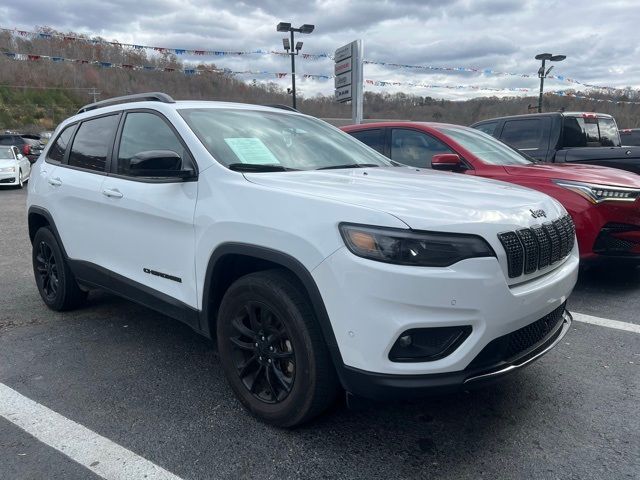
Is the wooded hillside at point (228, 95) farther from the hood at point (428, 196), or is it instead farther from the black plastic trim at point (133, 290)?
the hood at point (428, 196)

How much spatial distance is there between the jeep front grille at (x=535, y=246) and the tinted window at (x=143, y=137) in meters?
1.94

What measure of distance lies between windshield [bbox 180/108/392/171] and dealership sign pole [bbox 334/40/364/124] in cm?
978

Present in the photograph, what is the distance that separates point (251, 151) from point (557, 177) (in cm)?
322

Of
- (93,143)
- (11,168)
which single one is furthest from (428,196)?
(11,168)

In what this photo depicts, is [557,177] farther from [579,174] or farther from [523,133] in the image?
[523,133]

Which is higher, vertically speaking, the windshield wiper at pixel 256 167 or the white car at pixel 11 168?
the windshield wiper at pixel 256 167

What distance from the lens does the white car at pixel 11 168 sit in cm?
1527

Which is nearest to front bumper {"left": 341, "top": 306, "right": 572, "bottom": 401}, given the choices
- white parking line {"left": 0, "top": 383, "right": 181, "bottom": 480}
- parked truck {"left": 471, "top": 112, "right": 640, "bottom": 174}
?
white parking line {"left": 0, "top": 383, "right": 181, "bottom": 480}

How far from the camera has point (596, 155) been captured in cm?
712

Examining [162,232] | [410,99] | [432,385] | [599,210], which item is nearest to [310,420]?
[432,385]

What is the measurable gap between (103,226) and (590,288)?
4.45m

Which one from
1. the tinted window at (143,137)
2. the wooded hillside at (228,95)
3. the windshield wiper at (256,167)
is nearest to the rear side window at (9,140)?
the wooded hillside at (228,95)

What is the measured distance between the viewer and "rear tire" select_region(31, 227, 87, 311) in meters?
4.32

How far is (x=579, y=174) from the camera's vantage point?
4.98m
